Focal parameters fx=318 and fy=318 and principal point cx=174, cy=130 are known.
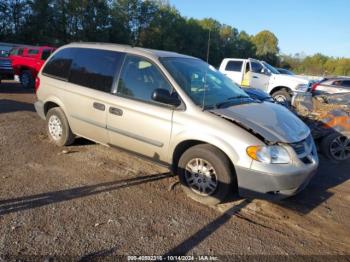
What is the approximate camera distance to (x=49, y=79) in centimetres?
568

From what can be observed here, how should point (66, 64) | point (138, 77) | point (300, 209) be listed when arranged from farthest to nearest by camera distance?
point (66, 64) → point (138, 77) → point (300, 209)

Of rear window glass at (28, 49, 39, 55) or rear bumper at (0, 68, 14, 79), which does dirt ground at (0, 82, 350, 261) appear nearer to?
rear window glass at (28, 49, 39, 55)

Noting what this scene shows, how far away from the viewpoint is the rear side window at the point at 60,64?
5480 millimetres

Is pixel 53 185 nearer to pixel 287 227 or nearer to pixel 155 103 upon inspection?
pixel 155 103

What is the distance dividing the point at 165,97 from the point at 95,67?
1600 millimetres

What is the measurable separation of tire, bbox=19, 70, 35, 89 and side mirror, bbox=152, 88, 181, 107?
11.4m

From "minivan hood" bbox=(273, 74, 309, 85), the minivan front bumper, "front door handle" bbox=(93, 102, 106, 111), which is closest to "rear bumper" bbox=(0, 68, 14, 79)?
"front door handle" bbox=(93, 102, 106, 111)

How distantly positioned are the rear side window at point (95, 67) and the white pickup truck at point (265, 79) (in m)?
9.64

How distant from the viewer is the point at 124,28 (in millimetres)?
49219

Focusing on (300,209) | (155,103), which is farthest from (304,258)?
(155,103)

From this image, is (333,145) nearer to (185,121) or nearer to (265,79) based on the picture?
(185,121)

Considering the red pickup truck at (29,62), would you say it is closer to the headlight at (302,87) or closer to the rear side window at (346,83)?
the headlight at (302,87)

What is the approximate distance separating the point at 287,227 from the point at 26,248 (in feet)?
9.18

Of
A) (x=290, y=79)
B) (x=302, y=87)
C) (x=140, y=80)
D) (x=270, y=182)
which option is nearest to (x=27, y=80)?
(x=140, y=80)
